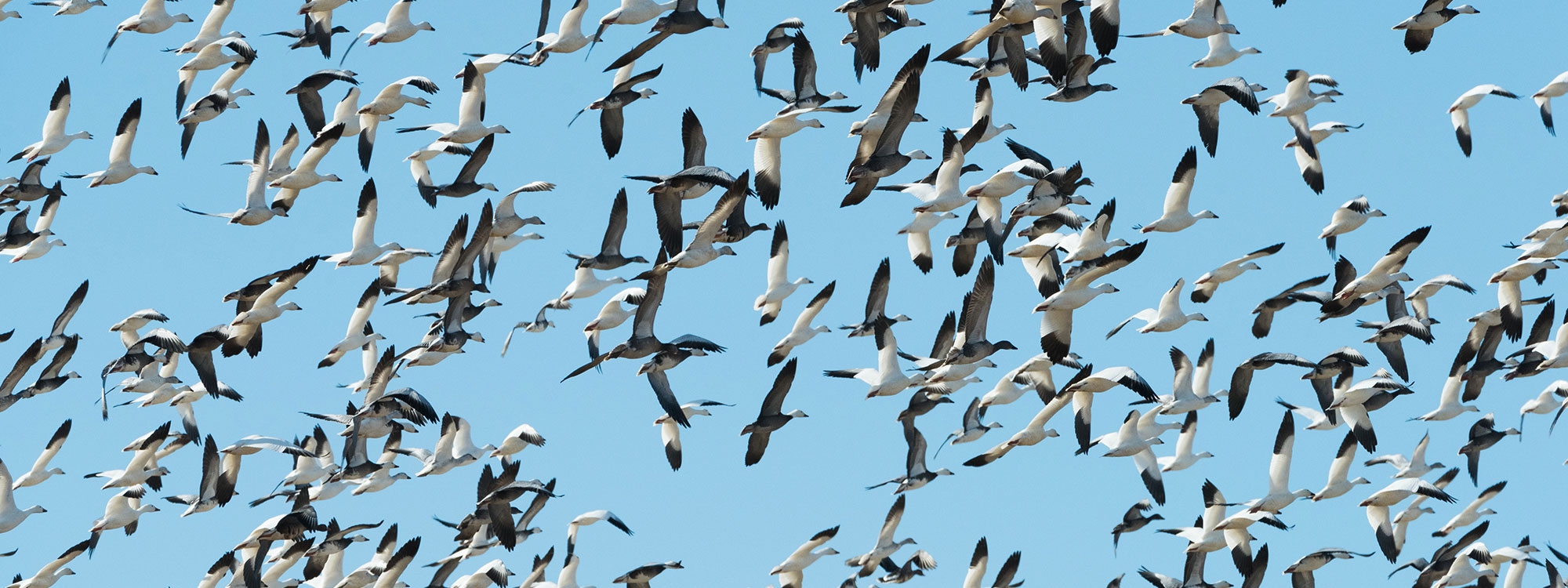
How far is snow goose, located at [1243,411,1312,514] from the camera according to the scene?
33219mm

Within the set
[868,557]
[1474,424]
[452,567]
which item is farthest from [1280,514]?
[452,567]

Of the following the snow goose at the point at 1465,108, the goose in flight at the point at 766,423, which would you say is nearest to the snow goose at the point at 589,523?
the goose in flight at the point at 766,423

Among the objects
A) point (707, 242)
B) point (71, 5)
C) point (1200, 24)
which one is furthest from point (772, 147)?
point (71, 5)

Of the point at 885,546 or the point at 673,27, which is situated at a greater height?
the point at 673,27

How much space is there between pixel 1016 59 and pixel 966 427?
7207 mm

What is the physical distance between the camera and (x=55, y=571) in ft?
114

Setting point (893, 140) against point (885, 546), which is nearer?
point (893, 140)

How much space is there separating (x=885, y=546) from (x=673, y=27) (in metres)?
10.8

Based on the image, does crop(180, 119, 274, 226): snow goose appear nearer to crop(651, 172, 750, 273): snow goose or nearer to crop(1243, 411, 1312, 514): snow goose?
crop(651, 172, 750, 273): snow goose

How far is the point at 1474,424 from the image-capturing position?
3528 centimetres

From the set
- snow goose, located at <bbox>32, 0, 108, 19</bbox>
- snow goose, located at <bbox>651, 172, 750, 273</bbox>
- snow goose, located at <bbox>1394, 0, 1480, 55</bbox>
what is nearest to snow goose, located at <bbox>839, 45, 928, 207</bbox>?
snow goose, located at <bbox>651, 172, 750, 273</bbox>

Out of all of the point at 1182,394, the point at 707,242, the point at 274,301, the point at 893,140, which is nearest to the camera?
the point at 893,140

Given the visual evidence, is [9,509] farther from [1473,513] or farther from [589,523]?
[1473,513]

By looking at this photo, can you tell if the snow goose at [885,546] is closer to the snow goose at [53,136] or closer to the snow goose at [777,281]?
the snow goose at [777,281]
